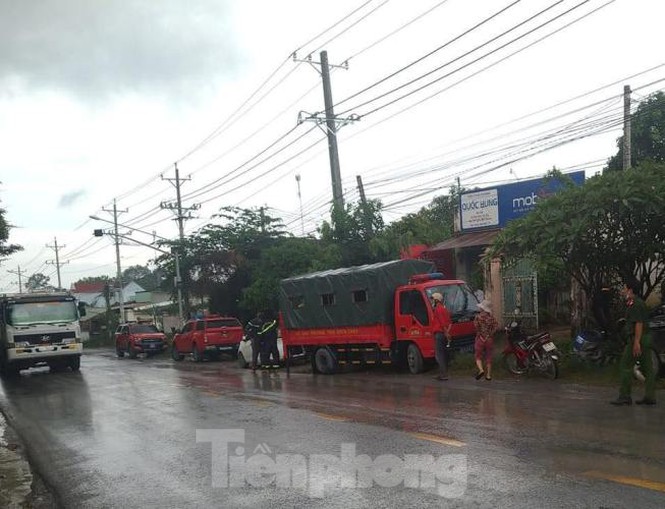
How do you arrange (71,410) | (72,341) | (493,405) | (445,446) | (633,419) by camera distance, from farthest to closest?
1. (72,341)
2. (71,410)
3. (493,405)
4. (633,419)
5. (445,446)

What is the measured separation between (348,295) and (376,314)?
3.71ft

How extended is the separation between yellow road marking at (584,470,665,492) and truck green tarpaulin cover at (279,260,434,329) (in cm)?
1001

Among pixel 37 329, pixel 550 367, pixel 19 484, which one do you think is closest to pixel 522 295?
pixel 550 367

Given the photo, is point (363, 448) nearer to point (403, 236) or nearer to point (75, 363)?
point (403, 236)

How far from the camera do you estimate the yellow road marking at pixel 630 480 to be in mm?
5391

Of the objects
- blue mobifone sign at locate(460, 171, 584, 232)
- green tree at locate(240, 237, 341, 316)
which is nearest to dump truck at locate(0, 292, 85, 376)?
green tree at locate(240, 237, 341, 316)

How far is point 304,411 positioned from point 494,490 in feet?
18.2

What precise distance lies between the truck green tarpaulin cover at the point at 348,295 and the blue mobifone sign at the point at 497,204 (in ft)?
19.3

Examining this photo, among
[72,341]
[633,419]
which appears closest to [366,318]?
[633,419]

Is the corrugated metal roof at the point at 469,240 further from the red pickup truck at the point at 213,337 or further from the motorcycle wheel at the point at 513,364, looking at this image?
the red pickup truck at the point at 213,337

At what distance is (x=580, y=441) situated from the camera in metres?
7.21

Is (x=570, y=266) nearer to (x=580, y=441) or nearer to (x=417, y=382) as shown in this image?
(x=417, y=382)

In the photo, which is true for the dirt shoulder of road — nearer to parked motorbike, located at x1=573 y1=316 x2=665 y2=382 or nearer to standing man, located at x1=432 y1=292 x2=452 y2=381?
standing man, located at x1=432 y1=292 x2=452 y2=381

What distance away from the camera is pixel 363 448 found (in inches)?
299
